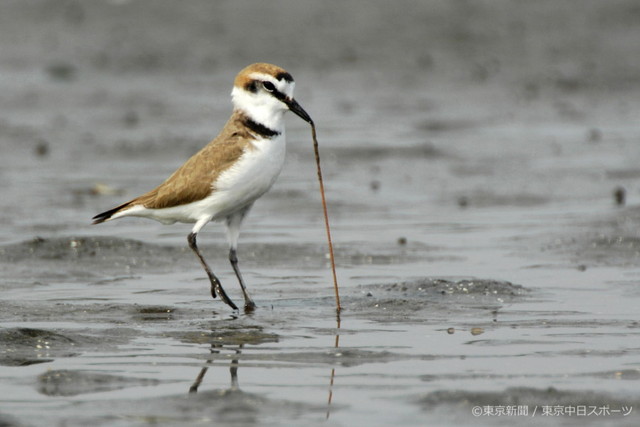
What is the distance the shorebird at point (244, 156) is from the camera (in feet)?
29.1

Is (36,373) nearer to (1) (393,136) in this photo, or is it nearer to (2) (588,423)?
(2) (588,423)

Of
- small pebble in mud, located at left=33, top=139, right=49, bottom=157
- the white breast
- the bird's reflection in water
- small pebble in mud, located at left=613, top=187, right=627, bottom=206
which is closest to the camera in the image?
the bird's reflection in water

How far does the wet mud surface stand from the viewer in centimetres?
655

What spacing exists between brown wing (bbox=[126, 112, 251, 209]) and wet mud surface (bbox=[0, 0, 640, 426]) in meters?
0.73

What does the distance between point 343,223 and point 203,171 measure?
3.72 metres

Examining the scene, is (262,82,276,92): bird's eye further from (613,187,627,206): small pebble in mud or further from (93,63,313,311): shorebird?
(613,187,627,206): small pebble in mud

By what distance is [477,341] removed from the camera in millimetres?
7602

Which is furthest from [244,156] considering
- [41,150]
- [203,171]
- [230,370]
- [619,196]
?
[41,150]

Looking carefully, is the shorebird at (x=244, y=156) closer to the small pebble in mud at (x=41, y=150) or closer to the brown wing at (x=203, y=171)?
the brown wing at (x=203, y=171)

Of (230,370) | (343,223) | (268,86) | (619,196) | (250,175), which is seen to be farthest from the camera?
(619,196)

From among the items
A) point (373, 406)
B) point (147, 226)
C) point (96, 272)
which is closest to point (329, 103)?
point (147, 226)

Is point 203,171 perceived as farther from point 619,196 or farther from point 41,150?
point 41,150

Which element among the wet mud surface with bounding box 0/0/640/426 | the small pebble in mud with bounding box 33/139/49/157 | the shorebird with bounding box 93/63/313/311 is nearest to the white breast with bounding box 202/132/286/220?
the shorebird with bounding box 93/63/313/311

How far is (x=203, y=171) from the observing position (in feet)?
29.7
